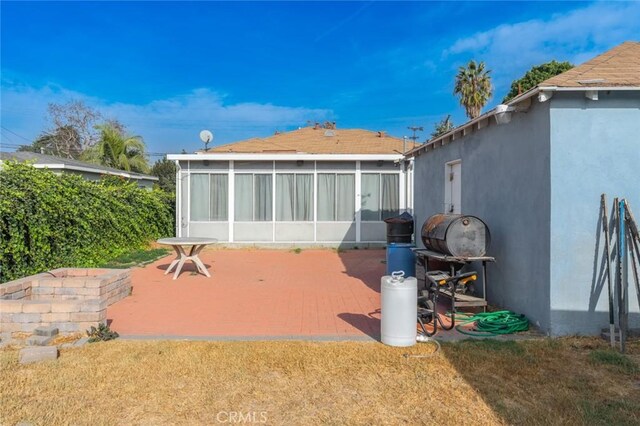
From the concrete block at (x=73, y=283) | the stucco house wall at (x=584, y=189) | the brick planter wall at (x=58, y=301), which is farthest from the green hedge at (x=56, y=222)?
the stucco house wall at (x=584, y=189)

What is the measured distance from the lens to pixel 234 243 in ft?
48.3

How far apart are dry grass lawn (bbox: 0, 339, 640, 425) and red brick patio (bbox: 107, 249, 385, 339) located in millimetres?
653

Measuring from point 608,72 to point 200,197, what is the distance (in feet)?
40.0

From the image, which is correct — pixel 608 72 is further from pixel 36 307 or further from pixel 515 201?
pixel 36 307

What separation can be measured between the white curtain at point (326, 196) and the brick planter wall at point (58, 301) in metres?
8.60

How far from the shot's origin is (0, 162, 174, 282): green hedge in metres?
7.04

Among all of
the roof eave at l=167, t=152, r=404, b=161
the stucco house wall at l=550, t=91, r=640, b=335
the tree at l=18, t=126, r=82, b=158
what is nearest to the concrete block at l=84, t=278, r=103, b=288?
the stucco house wall at l=550, t=91, r=640, b=335

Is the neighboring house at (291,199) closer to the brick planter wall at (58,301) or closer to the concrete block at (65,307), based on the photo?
the brick planter wall at (58,301)

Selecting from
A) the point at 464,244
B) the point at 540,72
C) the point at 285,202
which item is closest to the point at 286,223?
the point at 285,202

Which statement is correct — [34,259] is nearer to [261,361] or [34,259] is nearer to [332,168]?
[261,361]

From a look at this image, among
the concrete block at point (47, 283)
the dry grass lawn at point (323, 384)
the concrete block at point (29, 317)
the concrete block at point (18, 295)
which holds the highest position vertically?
the concrete block at point (47, 283)

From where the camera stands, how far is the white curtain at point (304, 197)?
1495cm

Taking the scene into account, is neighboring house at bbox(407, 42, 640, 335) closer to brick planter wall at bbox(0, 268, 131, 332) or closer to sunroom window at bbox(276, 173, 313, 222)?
brick planter wall at bbox(0, 268, 131, 332)

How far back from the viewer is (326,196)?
15.0 meters
